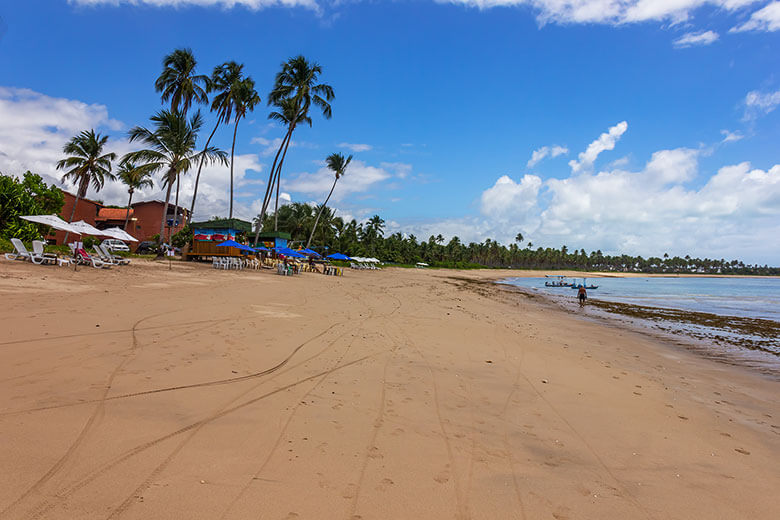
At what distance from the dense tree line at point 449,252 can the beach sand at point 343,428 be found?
39343 millimetres

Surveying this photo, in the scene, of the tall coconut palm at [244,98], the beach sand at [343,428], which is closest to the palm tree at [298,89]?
the tall coconut palm at [244,98]

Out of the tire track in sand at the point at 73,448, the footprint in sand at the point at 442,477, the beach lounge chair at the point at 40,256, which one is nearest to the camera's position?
the tire track in sand at the point at 73,448

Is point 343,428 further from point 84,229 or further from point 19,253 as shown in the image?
point 84,229

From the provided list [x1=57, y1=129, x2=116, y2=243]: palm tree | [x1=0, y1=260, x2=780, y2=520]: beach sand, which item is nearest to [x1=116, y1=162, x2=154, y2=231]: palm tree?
[x1=57, y1=129, x2=116, y2=243]: palm tree

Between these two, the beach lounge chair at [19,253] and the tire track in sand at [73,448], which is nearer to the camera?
the tire track in sand at [73,448]

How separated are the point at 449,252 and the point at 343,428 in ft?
334

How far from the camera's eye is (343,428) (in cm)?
358

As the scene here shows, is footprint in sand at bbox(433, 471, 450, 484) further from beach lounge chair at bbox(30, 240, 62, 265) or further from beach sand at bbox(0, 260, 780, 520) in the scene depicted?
beach lounge chair at bbox(30, 240, 62, 265)

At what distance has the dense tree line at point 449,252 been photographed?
194 feet

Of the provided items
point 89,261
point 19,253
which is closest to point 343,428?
point 89,261

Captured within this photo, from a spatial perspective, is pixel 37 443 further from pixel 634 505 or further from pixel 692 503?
pixel 692 503

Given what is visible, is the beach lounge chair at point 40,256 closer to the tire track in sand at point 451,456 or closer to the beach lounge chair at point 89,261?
the beach lounge chair at point 89,261

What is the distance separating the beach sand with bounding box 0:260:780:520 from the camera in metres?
2.48

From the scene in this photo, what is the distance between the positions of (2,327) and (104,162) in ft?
110
